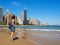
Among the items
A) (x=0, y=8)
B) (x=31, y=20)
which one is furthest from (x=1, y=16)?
(x=31, y=20)

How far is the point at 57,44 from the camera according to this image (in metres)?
10.6

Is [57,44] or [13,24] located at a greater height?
[13,24]

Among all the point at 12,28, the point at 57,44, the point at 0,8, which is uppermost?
the point at 0,8

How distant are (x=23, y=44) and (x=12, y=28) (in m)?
1.94

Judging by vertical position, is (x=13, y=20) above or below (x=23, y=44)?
above

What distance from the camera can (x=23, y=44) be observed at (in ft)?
32.7

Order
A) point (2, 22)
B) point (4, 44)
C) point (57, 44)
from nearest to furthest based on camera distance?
point (4, 44)
point (57, 44)
point (2, 22)

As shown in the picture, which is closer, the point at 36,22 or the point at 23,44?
the point at 23,44

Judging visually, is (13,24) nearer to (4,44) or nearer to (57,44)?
(4,44)

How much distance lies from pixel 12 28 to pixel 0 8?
511ft

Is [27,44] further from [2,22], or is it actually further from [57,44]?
[2,22]

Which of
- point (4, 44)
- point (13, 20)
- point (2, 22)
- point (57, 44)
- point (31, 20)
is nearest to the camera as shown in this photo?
point (4, 44)

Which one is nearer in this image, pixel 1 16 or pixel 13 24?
pixel 13 24

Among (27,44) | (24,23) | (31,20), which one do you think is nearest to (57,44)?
(27,44)
